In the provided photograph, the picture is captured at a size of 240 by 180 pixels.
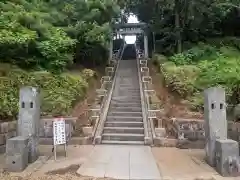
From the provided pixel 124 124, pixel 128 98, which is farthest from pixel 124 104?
pixel 124 124

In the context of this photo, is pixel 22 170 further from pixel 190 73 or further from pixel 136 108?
pixel 190 73

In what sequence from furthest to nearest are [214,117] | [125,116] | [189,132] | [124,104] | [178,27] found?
[178,27] → [124,104] → [125,116] → [189,132] → [214,117]

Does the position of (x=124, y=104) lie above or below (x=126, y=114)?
above

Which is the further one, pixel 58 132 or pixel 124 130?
pixel 124 130

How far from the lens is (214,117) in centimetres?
729

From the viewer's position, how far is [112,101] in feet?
41.8

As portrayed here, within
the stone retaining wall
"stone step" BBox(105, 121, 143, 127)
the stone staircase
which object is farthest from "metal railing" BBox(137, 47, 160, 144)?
the stone retaining wall

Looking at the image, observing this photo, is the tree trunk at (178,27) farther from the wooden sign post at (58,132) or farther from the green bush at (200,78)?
the wooden sign post at (58,132)

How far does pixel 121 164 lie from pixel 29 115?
2.62 meters

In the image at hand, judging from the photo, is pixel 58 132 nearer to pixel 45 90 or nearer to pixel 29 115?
pixel 29 115

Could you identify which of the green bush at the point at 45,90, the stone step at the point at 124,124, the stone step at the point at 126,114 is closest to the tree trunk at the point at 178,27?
the stone step at the point at 126,114

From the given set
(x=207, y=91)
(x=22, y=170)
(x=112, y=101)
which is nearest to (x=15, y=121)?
(x=22, y=170)

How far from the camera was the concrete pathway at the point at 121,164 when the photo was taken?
6195mm

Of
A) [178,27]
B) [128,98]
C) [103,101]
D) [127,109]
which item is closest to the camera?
[127,109]
